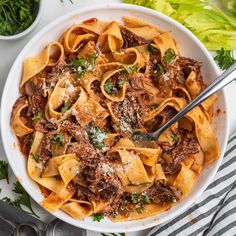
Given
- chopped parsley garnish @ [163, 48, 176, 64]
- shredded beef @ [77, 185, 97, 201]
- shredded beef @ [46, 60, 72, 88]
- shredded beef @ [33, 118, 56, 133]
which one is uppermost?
shredded beef @ [46, 60, 72, 88]

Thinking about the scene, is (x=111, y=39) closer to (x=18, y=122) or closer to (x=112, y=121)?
(x=112, y=121)

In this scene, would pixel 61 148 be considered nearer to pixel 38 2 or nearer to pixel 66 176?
pixel 66 176

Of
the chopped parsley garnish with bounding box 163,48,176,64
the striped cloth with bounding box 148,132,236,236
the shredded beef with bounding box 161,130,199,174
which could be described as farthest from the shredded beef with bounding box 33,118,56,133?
the striped cloth with bounding box 148,132,236,236


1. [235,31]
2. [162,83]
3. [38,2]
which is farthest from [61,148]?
[235,31]

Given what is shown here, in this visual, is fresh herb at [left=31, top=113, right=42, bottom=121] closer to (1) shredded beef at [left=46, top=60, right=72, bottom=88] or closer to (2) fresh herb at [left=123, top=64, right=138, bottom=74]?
(1) shredded beef at [left=46, top=60, right=72, bottom=88]

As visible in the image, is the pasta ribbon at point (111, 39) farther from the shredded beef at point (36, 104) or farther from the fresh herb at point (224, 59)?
the fresh herb at point (224, 59)

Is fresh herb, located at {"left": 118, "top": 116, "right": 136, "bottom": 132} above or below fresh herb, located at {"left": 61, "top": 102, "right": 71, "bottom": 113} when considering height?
below

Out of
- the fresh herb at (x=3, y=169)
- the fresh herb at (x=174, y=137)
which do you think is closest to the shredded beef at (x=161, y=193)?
the fresh herb at (x=174, y=137)
